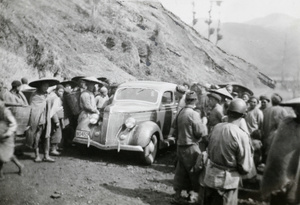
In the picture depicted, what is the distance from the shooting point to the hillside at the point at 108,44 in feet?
40.8

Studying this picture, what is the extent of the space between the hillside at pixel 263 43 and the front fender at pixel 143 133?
5438cm

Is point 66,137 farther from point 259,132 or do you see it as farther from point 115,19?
point 115,19

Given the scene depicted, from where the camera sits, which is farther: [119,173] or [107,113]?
[107,113]

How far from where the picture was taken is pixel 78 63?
1706 centimetres

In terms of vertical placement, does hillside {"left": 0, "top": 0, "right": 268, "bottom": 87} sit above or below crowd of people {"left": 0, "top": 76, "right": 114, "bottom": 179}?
above

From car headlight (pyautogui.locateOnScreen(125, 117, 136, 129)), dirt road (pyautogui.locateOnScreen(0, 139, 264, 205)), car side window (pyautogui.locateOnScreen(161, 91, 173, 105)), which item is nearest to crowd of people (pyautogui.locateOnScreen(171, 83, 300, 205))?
dirt road (pyautogui.locateOnScreen(0, 139, 264, 205))

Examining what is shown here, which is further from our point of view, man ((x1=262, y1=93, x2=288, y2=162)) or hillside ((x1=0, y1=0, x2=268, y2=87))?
hillside ((x1=0, y1=0, x2=268, y2=87))

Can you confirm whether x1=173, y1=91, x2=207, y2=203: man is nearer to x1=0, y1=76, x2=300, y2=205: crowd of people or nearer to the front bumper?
x1=0, y1=76, x2=300, y2=205: crowd of people

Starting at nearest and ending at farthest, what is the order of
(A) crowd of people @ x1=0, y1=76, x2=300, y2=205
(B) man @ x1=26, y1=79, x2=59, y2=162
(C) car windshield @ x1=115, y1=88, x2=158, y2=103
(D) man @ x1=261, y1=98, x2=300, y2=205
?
(D) man @ x1=261, y1=98, x2=300, y2=205, (A) crowd of people @ x1=0, y1=76, x2=300, y2=205, (B) man @ x1=26, y1=79, x2=59, y2=162, (C) car windshield @ x1=115, y1=88, x2=158, y2=103

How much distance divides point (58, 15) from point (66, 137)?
537 inches

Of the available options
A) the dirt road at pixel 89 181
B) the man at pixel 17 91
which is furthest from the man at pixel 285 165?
the man at pixel 17 91

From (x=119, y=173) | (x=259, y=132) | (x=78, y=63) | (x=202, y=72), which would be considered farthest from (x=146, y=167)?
(x=202, y=72)

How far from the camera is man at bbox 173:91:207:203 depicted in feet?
14.6

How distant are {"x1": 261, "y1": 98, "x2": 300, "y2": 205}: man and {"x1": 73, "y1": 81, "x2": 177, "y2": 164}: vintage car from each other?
3.50 m
